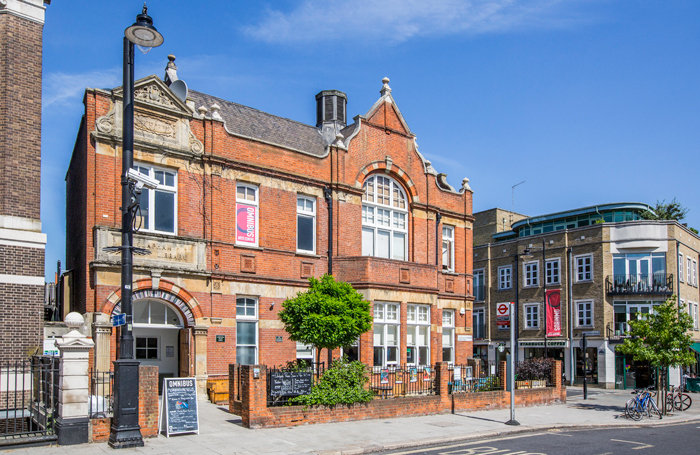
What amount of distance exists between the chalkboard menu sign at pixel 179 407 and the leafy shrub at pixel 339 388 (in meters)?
2.71

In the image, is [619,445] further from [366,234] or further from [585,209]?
[585,209]

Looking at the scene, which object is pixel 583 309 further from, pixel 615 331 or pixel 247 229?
pixel 247 229

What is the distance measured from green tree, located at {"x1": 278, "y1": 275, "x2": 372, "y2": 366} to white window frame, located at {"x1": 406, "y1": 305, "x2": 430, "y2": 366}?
19.0 feet

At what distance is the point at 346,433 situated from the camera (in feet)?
47.8

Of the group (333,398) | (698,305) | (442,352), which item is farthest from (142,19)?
(698,305)

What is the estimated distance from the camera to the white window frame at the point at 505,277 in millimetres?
43688

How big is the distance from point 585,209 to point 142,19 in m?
37.2

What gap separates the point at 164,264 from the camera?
18.2m

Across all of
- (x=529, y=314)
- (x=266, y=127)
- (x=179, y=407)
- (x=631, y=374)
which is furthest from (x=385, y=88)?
(x=631, y=374)

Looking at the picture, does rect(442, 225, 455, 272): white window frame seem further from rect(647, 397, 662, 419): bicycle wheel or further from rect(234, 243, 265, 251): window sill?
rect(234, 243, 265, 251): window sill

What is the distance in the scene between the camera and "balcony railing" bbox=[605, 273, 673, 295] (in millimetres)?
36531

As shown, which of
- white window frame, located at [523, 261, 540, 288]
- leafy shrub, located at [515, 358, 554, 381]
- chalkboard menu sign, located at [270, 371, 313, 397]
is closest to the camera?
chalkboard menu sign, located at [270, 371, 313, 397]

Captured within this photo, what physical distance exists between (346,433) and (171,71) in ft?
47.1

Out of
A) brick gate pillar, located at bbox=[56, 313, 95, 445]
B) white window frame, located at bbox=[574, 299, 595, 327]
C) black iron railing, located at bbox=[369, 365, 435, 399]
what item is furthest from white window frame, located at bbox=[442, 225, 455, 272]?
brick gate pillar, located at bbox=[56, 313, 95, 445]
